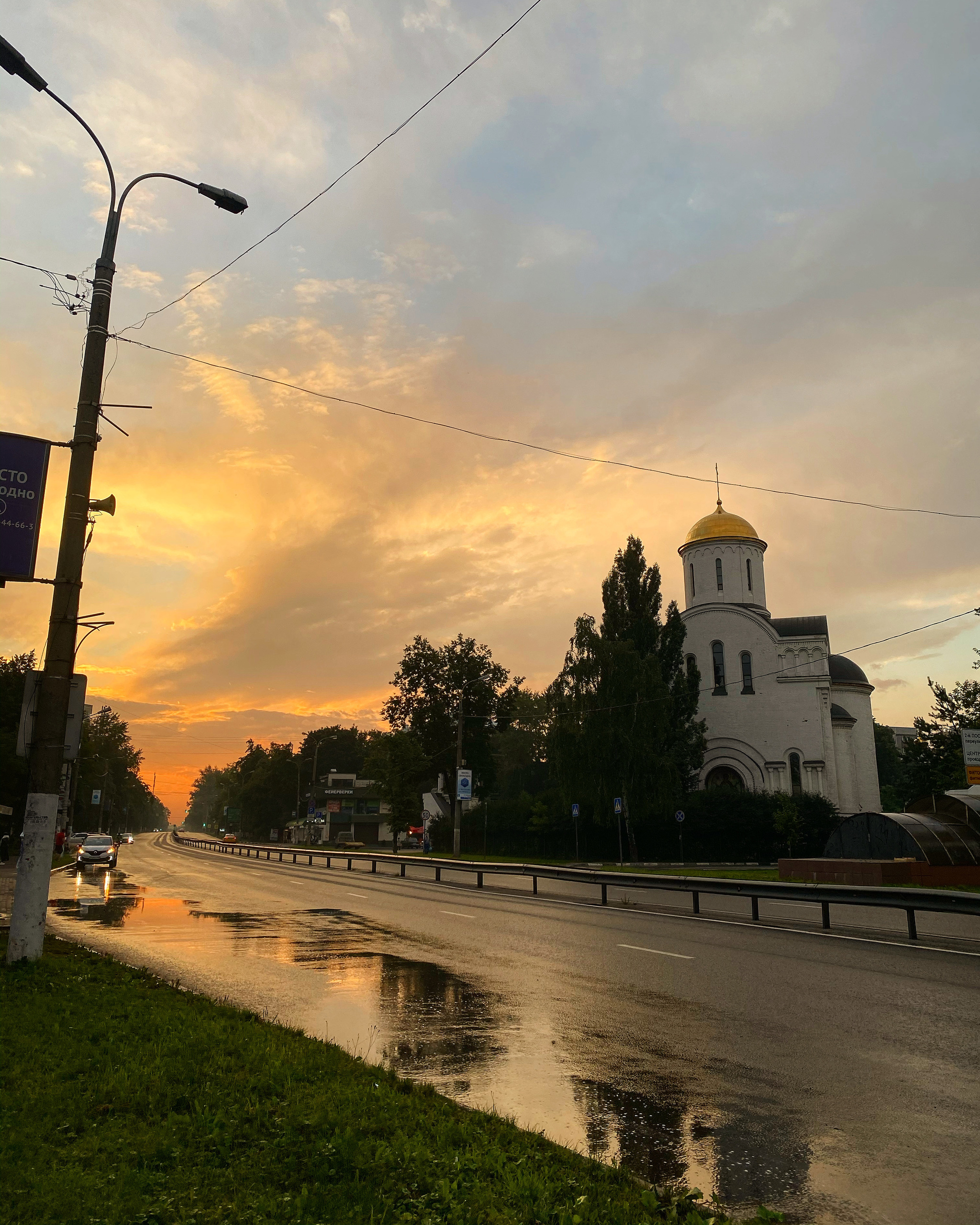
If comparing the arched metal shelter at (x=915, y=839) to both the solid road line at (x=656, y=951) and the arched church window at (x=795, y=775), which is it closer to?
the arched church window at (x=795, y=775)

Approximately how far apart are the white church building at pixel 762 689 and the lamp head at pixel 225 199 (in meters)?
52.4

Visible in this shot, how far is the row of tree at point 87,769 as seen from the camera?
55.1m

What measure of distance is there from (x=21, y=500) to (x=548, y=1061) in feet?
27.9

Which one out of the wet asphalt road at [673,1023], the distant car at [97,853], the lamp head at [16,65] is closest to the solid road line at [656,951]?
the wet asphalt road at [673,1023]

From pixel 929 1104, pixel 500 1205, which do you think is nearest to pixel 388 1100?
pixel 500 1205

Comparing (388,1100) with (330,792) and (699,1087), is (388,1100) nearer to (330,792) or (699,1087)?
(699,1087)

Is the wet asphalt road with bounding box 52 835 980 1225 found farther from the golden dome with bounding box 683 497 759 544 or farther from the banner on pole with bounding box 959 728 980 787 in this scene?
the golden dome with bounding box 683 497 759 544

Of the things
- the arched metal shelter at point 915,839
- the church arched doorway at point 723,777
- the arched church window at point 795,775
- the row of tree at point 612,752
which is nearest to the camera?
the arched metal shelter at point 915,839

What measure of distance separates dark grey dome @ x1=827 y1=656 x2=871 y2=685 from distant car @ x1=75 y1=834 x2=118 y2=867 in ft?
159

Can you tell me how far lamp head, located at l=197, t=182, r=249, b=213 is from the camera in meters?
11.7

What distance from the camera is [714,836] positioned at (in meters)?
54.6

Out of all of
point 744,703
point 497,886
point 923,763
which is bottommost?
point 497,886

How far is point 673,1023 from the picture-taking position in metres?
9.23

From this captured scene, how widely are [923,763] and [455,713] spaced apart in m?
34.3
